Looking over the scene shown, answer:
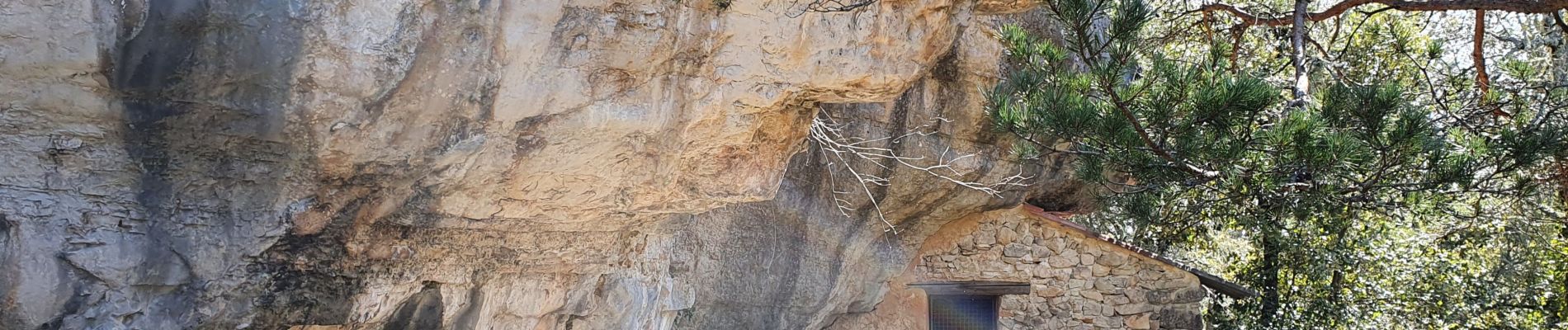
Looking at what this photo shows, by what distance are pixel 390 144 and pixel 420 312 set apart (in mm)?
1136

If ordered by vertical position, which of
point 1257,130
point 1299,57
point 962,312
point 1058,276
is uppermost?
point 1299,57

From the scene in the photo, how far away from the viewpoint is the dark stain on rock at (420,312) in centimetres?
441

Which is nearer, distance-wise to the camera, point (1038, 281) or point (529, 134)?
point (529, 134)

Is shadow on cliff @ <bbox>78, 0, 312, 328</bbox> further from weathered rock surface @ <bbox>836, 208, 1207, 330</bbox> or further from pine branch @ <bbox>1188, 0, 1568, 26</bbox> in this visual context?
weathered rock surface @ <bbox>836, 208, 1207, 330</bbox>

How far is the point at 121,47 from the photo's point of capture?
3.04 metres

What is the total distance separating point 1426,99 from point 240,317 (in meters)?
6.67

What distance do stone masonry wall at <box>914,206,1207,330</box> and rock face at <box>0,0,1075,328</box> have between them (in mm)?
3963

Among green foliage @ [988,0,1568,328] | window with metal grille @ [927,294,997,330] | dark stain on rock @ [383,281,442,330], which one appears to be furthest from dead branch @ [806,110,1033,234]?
dark stain on rock @ [383,281,442,330]

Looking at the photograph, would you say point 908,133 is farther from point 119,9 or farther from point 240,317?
point 119,9

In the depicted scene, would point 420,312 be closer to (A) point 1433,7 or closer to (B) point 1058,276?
(A) point 1433,7

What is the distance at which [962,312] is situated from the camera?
889cm

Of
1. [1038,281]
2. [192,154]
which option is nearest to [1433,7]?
[1038,281]

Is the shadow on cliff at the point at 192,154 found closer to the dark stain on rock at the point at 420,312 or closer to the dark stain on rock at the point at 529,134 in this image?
the dark stain on rock at the point at 529,134

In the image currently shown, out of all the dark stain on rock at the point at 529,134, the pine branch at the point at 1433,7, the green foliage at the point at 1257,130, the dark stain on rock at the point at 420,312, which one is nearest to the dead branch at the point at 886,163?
the green foliage at the point at 1257,130
